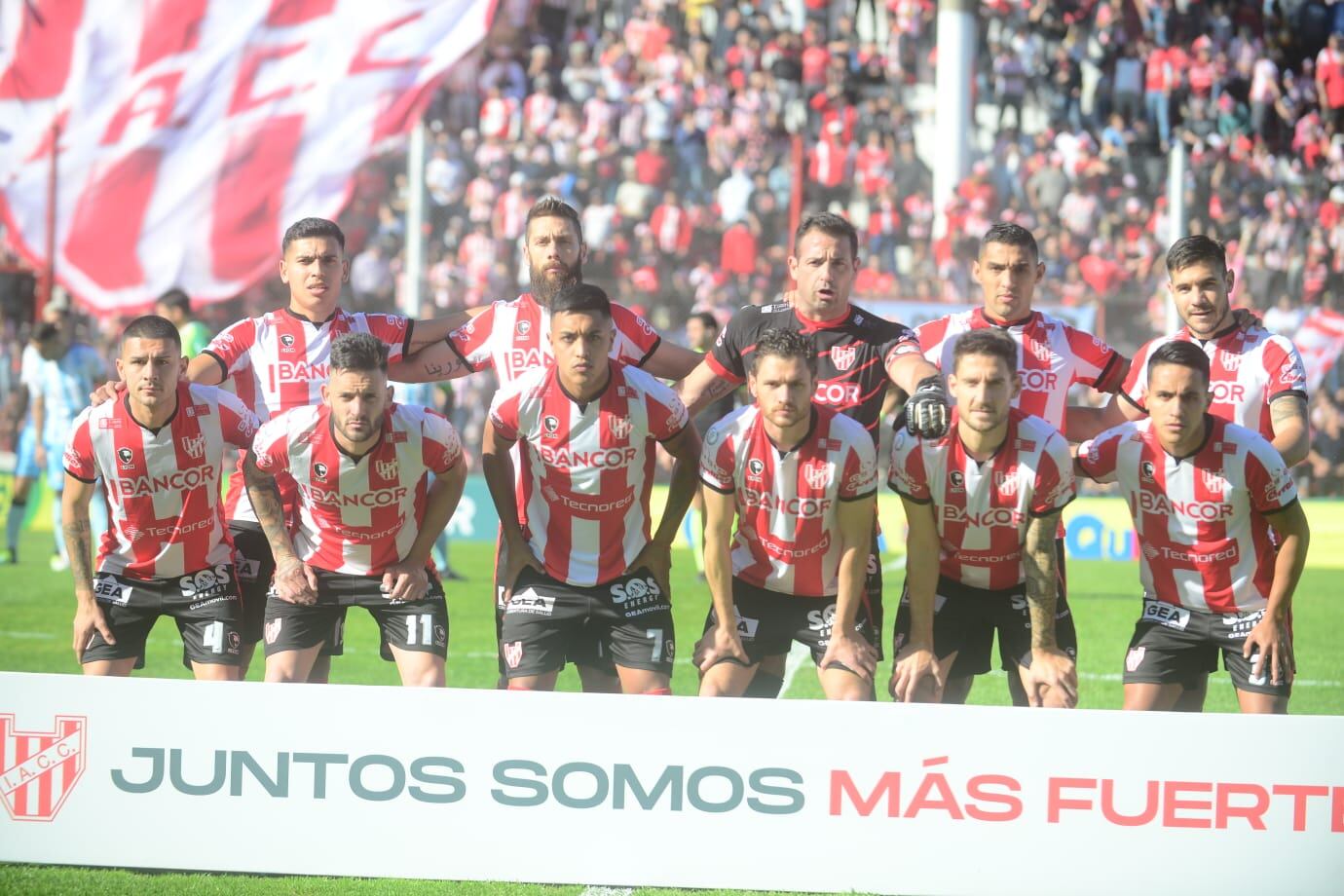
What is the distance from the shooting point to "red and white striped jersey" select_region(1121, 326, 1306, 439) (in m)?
5.28

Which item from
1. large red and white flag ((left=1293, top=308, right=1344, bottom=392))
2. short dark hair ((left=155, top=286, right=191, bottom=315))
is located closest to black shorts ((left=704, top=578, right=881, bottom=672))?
short dark hair ((left=155, top=286, right=191, bottom=315))

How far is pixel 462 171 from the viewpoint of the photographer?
17.2 meters

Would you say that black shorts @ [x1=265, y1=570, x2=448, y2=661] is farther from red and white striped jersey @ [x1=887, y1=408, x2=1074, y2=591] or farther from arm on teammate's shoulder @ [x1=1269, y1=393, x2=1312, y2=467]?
arm on teammate's shoulder @ [x1=1269, y1=393, x2=1312, y2=467]

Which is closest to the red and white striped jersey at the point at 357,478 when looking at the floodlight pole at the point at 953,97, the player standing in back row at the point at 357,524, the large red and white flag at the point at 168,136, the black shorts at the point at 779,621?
the player standing in back row at the point at 357,524

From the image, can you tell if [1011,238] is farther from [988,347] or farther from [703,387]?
[703,387]

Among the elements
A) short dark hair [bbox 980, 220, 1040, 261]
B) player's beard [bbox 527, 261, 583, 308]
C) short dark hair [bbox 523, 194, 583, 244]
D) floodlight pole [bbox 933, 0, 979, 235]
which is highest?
floodlight pole [bbox 933, 0, 979, 235]

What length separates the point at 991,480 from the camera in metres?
4.80

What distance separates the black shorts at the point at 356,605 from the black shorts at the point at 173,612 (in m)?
0.25

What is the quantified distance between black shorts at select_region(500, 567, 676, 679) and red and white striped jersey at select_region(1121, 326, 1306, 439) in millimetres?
2024

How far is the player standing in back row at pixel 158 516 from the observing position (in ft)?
16.9

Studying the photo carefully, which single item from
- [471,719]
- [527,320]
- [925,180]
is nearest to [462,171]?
[925,180]

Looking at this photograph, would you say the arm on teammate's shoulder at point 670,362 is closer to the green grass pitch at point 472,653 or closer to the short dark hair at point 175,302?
the green grass pitch at point 472,653

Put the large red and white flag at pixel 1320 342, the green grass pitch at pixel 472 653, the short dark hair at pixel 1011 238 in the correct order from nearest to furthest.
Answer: the green grass pitch at pixel 472 653 → the short dark hair at pixel 1011 238 → the large red and white flag at pixel 1320 342

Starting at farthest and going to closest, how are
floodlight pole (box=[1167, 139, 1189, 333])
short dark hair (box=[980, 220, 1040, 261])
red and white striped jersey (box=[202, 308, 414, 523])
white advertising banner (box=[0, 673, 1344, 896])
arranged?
floodlight pole (box=[1167, 139, 1189, 333])
red and white striped jersey (box=[202, 308, 414, 523])
short dark hair (box=[980, 220, 1040, 261])
white advertising banner (box=[0, 673, 1344, 896])
